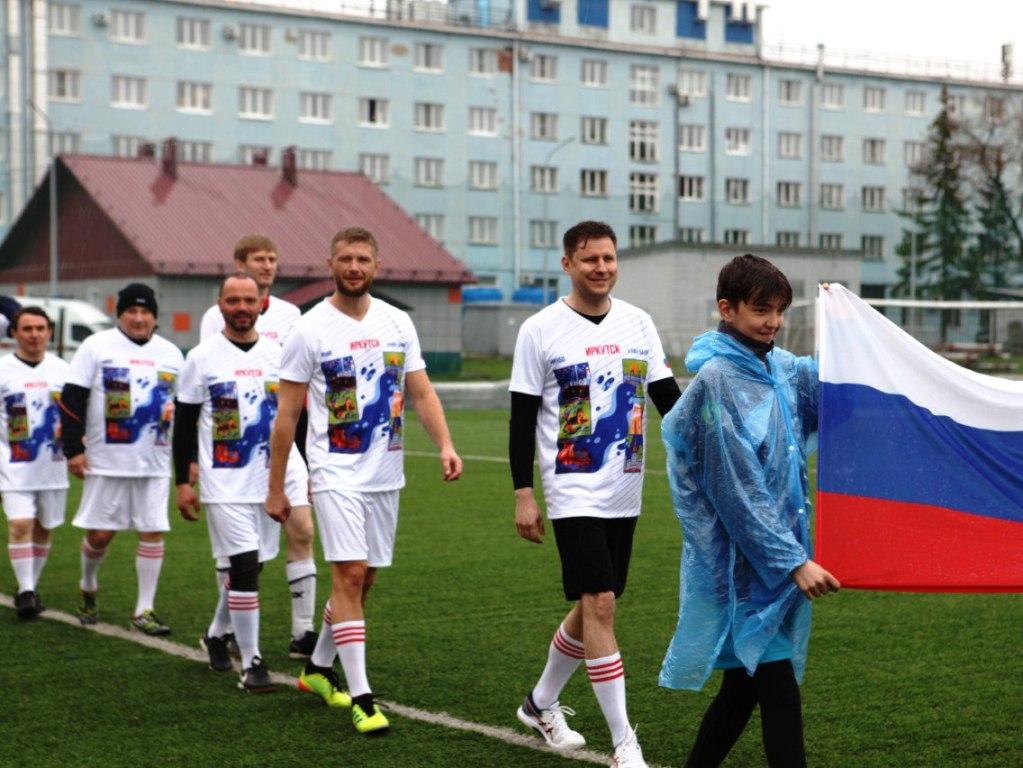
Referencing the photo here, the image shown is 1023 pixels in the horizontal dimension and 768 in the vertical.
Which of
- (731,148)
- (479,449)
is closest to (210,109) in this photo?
(731,148)

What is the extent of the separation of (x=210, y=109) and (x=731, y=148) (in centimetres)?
2678

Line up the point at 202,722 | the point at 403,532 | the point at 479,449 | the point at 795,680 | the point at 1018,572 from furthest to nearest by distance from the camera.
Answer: the point at 479,449
the point at 403,532
the point at 202,722
the point at 1018,572
the point at 795,680

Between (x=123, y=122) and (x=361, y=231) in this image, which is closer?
(x=361, y=231)

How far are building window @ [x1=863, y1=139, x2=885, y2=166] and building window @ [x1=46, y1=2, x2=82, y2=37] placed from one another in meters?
40.5

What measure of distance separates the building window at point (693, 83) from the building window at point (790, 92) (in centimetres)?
→ 389

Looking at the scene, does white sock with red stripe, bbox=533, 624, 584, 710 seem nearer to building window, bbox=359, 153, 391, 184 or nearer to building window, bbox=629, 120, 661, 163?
building window, bbox=359, 153, 391, 184

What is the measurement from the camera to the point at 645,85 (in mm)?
80250

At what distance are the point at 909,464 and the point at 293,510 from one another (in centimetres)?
400

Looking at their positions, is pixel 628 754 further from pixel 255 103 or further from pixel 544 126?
pixel 544 126

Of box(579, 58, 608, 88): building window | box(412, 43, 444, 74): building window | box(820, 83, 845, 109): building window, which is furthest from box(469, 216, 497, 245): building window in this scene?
box(820, 83, 845, 109): building window

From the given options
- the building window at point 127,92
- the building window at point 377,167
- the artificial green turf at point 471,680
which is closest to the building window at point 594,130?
the building window at point 377,167

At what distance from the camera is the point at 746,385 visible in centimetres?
512

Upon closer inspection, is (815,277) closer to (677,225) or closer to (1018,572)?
(677,225)

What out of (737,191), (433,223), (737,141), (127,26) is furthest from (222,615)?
(737,191)
